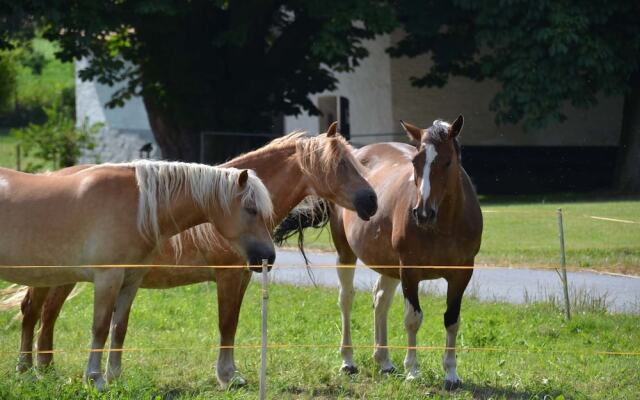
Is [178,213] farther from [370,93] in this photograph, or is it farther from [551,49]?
[370,93]

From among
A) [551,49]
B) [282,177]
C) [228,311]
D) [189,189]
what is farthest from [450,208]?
[551,49]

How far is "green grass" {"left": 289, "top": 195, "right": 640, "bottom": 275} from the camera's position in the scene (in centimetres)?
1470

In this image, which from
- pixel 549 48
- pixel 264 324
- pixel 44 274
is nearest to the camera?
pixel 264 324

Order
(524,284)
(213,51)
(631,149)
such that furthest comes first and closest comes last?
(631,149) → (213,51) → (524,284)

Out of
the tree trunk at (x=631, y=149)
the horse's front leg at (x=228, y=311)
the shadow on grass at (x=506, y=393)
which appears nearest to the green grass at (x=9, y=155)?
the tree trunk at (x=631, y=149)

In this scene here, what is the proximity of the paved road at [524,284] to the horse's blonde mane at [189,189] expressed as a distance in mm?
3904

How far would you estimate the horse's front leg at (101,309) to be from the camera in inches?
286

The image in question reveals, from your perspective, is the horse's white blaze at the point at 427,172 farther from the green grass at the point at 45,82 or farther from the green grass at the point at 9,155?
the green grass at the point at 45,82

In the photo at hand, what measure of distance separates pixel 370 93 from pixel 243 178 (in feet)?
67.6

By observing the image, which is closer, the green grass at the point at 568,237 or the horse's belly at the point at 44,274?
the horse's belly at the point at 44,274

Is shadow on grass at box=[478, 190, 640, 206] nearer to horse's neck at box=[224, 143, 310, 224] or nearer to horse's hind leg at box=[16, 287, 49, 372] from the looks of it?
horse's neck at box=[224, 143, 310, 224]

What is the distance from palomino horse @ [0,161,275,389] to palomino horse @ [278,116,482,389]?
4.35 feet

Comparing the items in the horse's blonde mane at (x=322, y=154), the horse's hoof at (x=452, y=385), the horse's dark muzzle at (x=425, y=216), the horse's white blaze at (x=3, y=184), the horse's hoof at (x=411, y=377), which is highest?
the horse's blonde mane at (x=322, y=154)

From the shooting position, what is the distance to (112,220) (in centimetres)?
733
